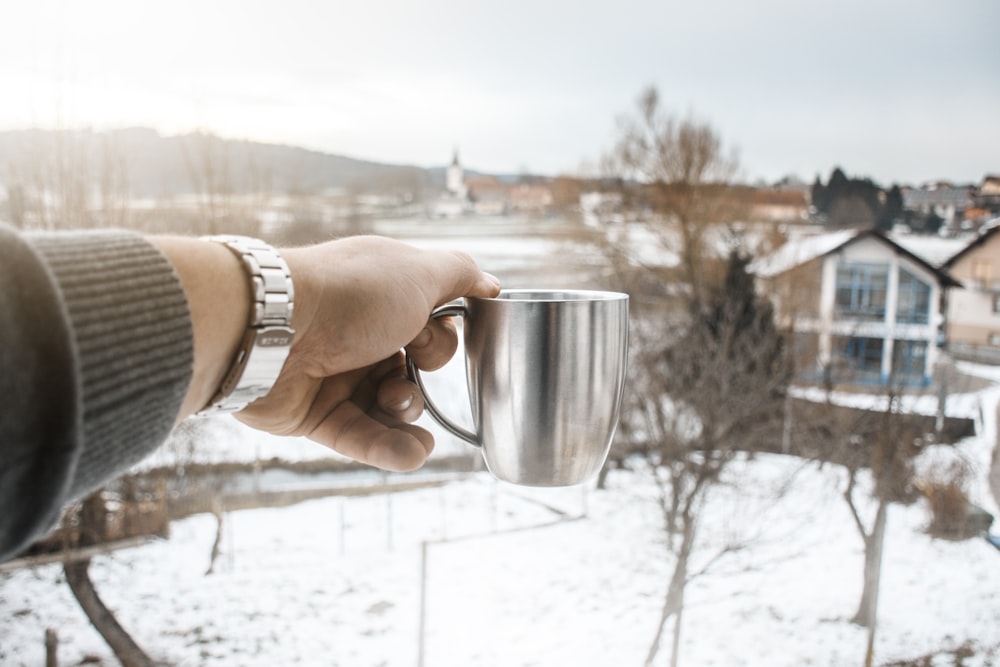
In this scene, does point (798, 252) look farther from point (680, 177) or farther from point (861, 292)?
point (680, 177)

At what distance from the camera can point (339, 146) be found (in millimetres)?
5074

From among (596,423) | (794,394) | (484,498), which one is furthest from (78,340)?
(484,498)

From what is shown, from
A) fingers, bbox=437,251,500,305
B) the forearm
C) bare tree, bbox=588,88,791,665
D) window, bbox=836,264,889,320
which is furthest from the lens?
bare tree, bbox=588,88,791,665

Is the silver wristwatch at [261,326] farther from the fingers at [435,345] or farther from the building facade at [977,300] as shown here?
the building facade at [977,300]

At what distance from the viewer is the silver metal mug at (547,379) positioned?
37cm

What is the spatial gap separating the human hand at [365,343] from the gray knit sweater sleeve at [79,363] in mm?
109

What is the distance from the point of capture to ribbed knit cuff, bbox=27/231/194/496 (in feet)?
0.82

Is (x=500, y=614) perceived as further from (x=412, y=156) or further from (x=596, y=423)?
(x=596, y=423)

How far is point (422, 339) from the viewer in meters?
0.48

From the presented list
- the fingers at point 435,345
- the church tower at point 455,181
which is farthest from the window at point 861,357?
the fingers at point 435,345

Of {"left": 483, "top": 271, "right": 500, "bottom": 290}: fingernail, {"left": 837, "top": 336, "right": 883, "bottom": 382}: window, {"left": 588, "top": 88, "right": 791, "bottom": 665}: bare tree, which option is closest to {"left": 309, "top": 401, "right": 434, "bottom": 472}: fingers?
{"left": 483, "top": 271, "right": 500, "bottom": 290}: fingernail

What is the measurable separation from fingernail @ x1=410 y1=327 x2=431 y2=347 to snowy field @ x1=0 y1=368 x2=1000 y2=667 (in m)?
4.38

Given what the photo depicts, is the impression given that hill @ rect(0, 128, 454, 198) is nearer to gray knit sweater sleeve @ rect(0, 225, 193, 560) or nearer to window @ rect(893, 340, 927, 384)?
window @ rect(893, 340, 927, 384)

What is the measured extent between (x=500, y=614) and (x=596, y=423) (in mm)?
5261
